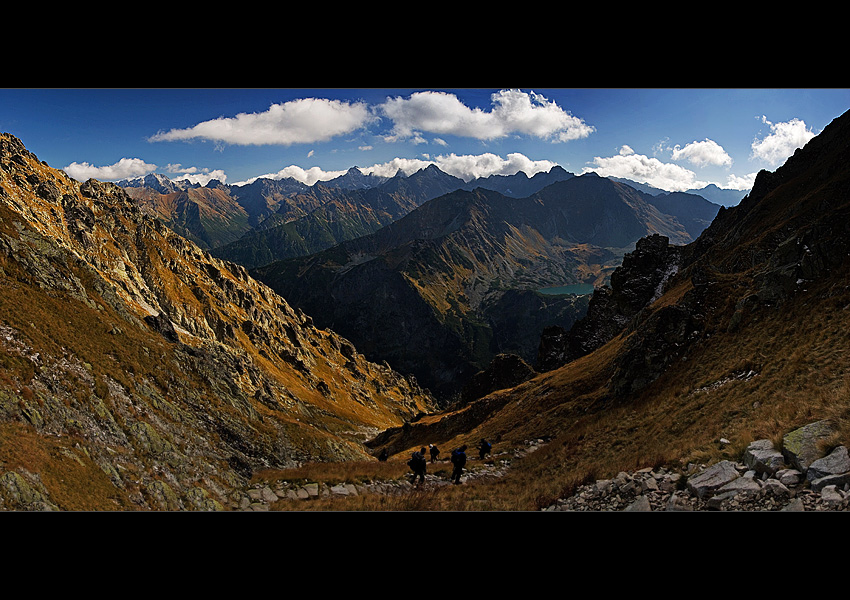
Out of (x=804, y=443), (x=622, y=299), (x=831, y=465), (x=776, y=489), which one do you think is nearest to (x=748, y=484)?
(x=776, y=489)

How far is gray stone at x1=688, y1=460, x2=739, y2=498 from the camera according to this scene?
9.04 metres

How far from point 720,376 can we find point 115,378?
41291mm

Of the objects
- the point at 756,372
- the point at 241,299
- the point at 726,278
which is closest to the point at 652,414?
the point at 756,372

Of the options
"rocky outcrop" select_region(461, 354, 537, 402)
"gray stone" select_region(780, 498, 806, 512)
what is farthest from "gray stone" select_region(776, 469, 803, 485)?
"rocky outcrop" select_region(461, 354, 537, 402)

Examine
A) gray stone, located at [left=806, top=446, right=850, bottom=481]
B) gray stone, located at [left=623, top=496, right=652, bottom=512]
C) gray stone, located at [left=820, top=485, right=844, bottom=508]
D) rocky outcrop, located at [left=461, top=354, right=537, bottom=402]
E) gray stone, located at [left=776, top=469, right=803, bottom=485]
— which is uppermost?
gray stone, located at [left=806, top=446, right=850, bottom=481]

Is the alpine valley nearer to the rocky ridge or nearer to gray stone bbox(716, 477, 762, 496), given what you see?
the rocky ridge

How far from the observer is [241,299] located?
385 feet

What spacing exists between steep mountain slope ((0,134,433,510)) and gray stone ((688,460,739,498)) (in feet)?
59.3

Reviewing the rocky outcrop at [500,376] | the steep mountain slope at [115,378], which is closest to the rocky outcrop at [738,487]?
the steep mountain slope at [115,378]

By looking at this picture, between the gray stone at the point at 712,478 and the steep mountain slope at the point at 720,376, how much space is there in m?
0.90

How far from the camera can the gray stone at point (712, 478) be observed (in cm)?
904

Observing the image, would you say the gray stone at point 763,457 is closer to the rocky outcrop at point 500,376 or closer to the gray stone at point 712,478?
the gray stone at point 712,478
